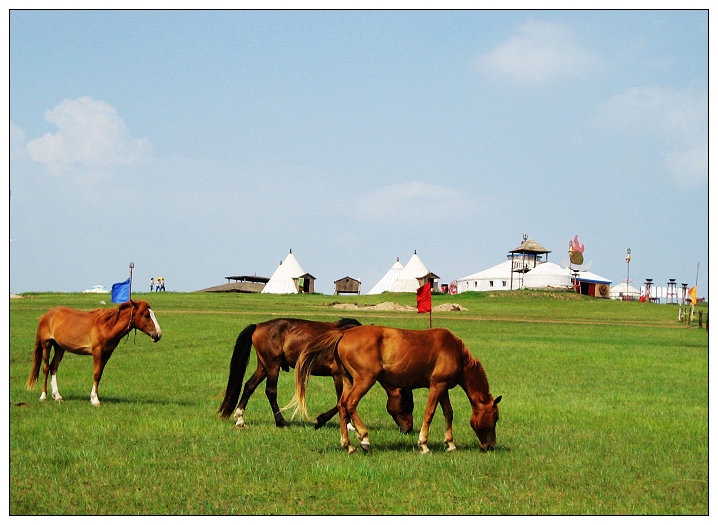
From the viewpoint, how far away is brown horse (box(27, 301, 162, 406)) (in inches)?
612

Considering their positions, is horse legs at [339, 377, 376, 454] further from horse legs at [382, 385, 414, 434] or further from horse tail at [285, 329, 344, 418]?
horse legs at [382, 385, 414, 434]

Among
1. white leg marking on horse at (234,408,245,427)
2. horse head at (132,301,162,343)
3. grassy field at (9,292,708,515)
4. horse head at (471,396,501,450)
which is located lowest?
grassy field at (9,292,708,515)

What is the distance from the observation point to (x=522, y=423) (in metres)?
14.8

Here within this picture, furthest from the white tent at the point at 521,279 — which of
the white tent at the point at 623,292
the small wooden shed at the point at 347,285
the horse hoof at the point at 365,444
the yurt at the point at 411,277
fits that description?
the horse hoof at the point at 365,444

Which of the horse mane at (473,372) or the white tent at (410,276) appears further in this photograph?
the white tent at (410,276)

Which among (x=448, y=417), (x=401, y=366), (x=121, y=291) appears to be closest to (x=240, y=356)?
(x=401, y=366)

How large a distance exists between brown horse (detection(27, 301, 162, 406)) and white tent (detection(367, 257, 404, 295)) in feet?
320

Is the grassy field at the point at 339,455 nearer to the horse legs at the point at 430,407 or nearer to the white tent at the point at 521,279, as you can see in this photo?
the horse legs at the point at 430,407

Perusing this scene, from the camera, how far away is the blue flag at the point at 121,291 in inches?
715

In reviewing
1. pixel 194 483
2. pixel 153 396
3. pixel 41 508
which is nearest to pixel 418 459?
pixel 194 483

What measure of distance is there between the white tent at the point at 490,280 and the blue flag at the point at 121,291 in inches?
4110

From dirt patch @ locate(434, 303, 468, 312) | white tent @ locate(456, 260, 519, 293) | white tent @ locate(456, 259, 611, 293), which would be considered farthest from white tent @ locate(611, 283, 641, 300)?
dirt patch @ locate(434, 303, 468, 312)

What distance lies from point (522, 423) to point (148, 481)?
A: 24.9ft
